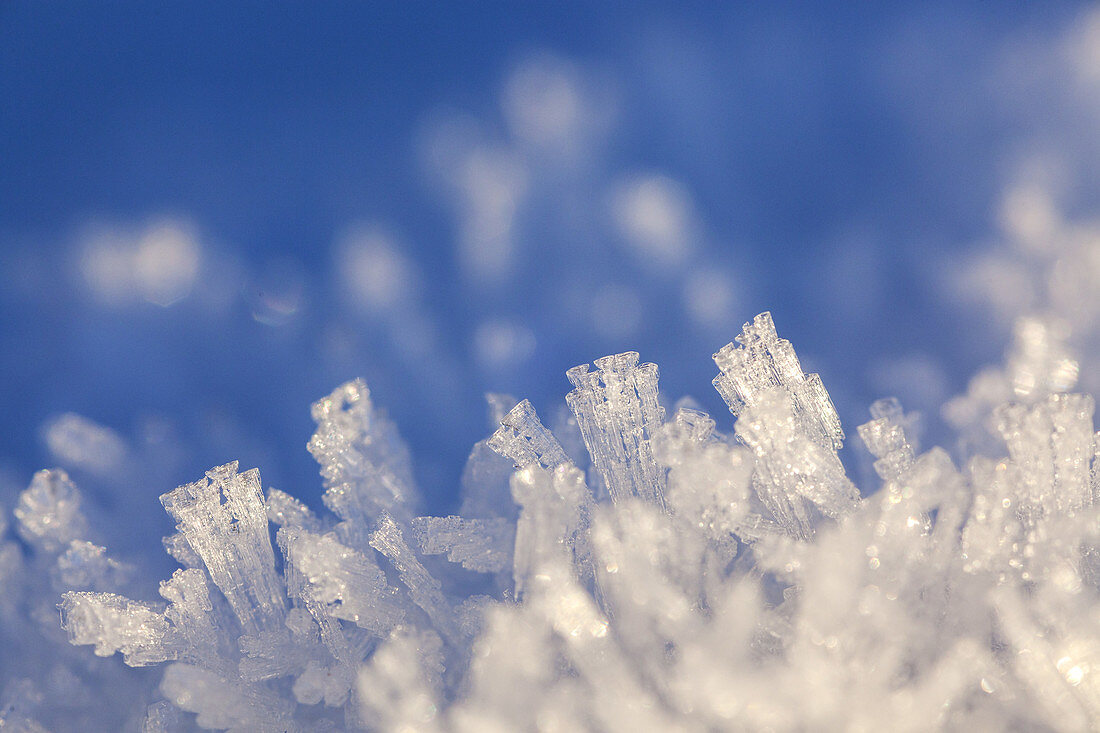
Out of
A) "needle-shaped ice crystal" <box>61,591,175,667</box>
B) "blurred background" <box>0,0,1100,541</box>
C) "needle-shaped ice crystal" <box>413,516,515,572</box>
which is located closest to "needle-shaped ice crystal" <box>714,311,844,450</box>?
"blurred background" <box>0,0,1100,541</box>

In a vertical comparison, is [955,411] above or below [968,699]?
above

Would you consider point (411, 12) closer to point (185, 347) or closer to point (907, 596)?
point (185, 347)

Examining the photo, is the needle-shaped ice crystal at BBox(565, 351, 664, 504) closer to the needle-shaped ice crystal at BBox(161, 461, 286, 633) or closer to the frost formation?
the frost formation

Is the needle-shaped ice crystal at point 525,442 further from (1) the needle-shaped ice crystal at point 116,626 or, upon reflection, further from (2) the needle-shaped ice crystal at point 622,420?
(1) the needle-shaped ice crystal at point 116,626

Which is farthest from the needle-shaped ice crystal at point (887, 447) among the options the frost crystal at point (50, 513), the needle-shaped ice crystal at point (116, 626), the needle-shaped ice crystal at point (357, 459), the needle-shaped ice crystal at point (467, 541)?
the frost crystal at point (50, 513)

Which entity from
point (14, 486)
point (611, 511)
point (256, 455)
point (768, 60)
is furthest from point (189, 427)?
point (768, 60)

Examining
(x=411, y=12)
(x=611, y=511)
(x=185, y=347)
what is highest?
(x=411, y=12)
